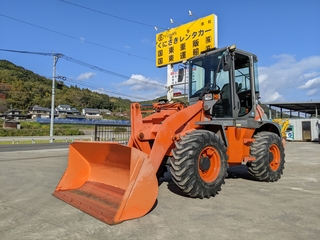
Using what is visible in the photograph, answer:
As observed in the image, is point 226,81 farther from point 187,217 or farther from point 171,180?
point 187,217

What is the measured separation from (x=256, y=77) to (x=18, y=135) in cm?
4110

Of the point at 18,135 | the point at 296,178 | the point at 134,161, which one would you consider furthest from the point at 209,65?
the point at 18,135

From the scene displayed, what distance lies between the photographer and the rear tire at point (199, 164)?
14.3 feet

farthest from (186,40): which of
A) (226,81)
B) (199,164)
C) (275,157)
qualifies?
(199,164)

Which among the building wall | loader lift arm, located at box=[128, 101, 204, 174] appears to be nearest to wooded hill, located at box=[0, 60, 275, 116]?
the building wall

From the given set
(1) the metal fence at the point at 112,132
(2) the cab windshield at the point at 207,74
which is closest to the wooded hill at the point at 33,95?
(1) the metal fence at the point at 112,132

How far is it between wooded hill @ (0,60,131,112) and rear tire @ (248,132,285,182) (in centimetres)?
6897

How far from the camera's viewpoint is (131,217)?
3.60 meters

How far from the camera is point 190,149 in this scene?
446 centimetres

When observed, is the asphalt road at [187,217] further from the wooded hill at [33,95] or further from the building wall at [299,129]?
the wooded hill at [33,95]

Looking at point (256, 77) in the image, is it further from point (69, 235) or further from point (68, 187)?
point (69, 235)

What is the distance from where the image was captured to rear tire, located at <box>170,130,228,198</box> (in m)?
4.34

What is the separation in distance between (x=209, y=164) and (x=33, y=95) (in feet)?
294

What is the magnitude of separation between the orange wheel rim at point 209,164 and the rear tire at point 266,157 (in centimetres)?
150
